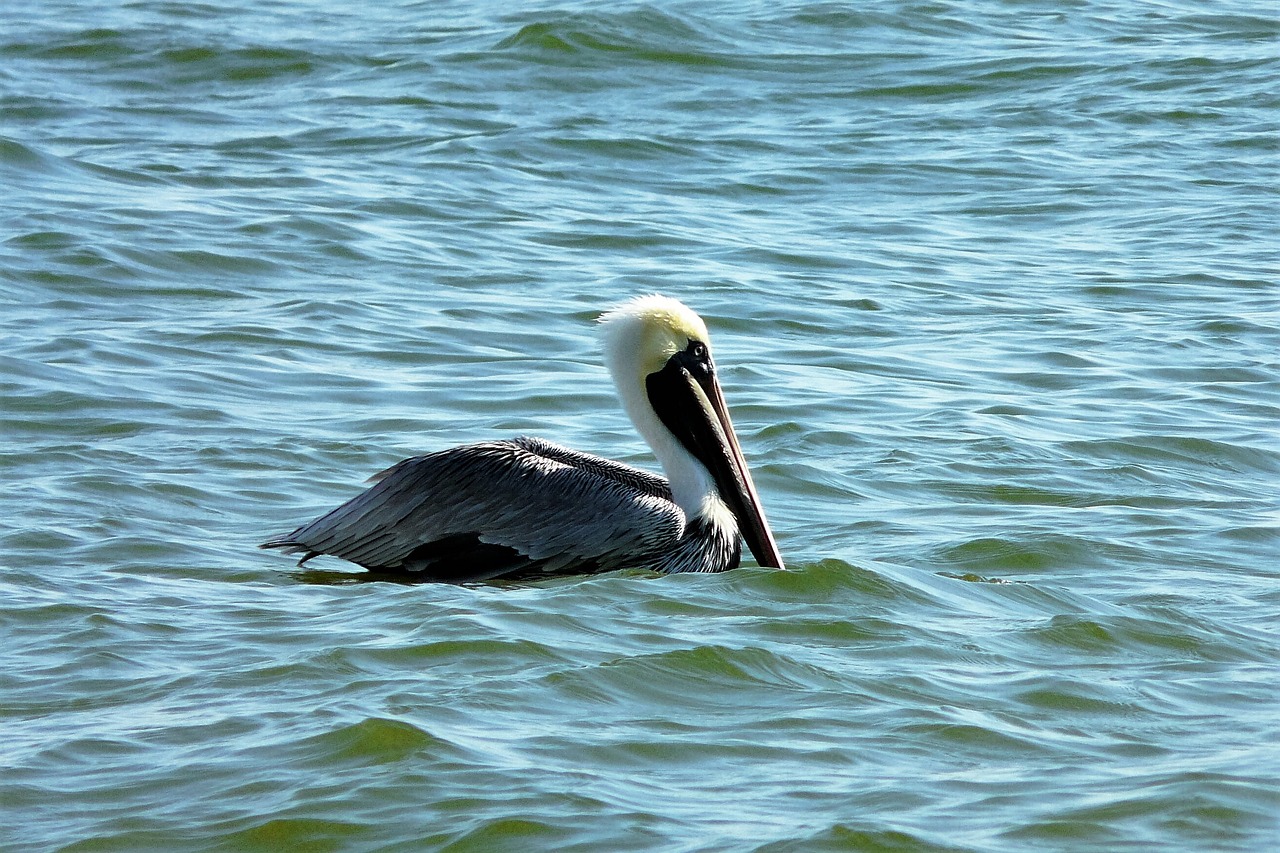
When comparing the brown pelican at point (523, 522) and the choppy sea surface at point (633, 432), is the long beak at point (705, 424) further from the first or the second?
the choppy sea surface at point (633, 432)

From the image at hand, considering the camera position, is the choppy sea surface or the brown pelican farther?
the brown pelican

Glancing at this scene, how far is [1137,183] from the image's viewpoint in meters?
11.7

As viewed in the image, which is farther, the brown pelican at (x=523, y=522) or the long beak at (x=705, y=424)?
the long beak at (x=705, y=424)

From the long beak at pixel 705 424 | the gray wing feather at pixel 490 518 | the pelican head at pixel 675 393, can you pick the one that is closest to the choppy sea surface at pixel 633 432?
the gray wing feather at pixel 490 518

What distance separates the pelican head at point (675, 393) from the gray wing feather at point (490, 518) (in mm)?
273

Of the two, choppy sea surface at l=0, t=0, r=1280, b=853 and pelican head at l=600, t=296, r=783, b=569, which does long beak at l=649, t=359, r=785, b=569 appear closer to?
pelican head at l=600, t=296, r=783, b=569

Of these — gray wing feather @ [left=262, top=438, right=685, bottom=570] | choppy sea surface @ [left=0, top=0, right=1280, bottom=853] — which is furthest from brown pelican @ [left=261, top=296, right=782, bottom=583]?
choppy sea surface @ [left=0, top=0, right=1280, bottom=853]

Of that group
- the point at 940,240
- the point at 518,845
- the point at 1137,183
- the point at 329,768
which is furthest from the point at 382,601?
the point at 1137,183

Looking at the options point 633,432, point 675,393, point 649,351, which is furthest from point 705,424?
point 633,432

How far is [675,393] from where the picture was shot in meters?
6.10

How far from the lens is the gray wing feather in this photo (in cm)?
575

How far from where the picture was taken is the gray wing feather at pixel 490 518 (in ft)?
18.9

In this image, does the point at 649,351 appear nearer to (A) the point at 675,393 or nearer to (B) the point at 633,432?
(A) the point at 675,393

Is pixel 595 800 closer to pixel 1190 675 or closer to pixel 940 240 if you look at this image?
pixel 1190 675
